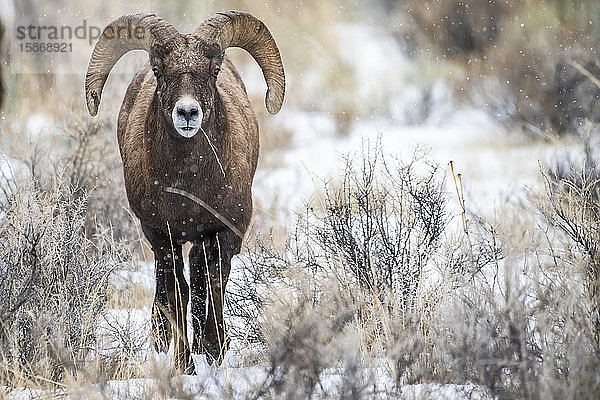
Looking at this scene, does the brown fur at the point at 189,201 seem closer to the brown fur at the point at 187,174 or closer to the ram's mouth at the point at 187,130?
the brown fur at the point at 187,174

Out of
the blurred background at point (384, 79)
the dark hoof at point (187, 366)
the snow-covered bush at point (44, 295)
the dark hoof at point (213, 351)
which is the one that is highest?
the blurred background at point (384, 79)

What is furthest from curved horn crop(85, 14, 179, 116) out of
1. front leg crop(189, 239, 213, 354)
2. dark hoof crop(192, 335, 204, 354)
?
dark hoof crop(192, 335, 204, 354)

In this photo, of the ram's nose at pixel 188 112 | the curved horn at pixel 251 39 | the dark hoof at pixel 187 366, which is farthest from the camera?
the curved horn at pixel 251 39

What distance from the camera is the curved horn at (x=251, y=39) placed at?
5066mm

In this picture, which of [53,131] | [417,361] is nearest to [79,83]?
[53,131]

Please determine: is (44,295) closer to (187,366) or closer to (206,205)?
(187,366)

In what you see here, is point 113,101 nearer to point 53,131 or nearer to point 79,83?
point 53,131

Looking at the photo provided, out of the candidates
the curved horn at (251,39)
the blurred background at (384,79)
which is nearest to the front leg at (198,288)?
the curved horn at (251,39)

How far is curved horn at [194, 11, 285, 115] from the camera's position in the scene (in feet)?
16.6

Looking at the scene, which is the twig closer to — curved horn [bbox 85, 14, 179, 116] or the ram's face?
the ram's face

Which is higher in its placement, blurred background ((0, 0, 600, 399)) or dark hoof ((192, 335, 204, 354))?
blurred background ((0, 0, 600, 399))

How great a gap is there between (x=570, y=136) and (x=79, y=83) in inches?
287

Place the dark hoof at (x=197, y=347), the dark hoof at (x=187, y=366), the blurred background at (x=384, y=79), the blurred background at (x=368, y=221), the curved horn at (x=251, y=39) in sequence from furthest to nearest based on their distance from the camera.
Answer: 1. the blurred background at (x=384, y=79)
2. the dark hoof at (x=197, y=347)
3. the curved horn at (x=251, y=39)
4. the dark hoof at (x=187, y=366)
5. the blurred background at (x=368, y=221)

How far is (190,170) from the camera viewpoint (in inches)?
195
